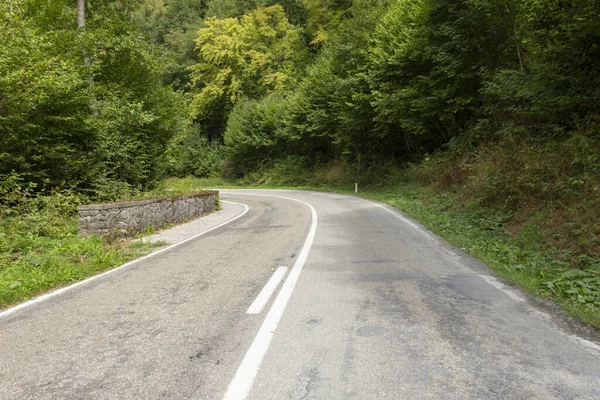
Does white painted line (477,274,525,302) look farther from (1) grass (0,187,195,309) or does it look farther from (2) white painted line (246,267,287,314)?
(1) grass (0,187,195,309)

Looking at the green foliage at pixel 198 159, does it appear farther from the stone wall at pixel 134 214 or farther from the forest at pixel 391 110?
the stone wall at pixel 134 214

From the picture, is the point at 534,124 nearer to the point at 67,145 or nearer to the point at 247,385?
the point at 247,385

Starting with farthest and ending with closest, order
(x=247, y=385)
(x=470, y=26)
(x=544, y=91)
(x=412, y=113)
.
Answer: (x=412, y=113) < (x=470, y=26) < (x=544, y=91) < (x=247, y=385)

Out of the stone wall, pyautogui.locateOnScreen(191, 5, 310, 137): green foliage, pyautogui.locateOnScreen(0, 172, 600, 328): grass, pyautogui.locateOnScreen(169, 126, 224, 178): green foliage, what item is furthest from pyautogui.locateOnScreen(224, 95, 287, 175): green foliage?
pyautogui.locateOnScreen(0, 172, 600, 328): grass

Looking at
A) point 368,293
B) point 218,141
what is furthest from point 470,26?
point 218,141

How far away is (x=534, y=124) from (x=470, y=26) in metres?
5.34

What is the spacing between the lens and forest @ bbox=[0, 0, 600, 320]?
7.98 m

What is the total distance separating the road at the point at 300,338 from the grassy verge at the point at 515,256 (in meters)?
0.29

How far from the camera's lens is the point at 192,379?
2582mm

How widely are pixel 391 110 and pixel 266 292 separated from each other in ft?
52.9

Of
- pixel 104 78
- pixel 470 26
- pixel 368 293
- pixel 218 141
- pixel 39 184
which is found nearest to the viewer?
pixel 368 293

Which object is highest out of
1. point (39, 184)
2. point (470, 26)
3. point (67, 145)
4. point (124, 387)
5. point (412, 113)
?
point (470, 26)

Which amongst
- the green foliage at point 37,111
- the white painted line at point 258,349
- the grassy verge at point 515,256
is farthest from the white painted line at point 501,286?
the green foliage at point 37,111

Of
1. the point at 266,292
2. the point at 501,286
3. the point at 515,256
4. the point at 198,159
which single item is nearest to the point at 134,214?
the point at 266,292
